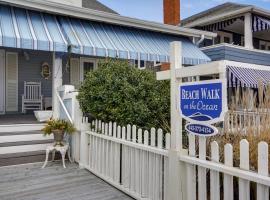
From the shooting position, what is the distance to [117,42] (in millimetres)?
9273

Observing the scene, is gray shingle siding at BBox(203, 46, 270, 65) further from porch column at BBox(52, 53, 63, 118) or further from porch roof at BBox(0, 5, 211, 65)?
porch column at BBox(52, 53, 63, 118)

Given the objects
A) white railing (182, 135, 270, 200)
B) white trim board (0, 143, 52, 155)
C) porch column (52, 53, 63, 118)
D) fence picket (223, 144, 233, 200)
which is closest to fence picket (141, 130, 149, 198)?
white railing (182, 135, 270, 200)

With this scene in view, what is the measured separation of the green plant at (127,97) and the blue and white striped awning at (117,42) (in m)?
2.61

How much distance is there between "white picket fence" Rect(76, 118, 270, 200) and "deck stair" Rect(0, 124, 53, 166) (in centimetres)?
137

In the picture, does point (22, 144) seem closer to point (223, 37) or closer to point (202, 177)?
point (202, 177)

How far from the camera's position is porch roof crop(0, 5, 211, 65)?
287 inches

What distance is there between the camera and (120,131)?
190 inches

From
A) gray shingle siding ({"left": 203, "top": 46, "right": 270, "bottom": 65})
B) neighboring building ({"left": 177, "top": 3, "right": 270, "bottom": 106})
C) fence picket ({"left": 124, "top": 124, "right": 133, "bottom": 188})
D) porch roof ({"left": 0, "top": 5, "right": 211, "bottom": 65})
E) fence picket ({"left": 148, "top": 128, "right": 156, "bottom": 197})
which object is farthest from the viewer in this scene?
gray shingle siding ({"left": 203, "top": 46, "right": 270, "bottom": 65})

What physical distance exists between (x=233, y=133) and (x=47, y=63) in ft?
29.4

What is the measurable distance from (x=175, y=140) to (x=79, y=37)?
5868mm

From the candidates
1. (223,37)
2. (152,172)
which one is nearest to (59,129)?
(152,172)

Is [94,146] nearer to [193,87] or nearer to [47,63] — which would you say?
[193,87]

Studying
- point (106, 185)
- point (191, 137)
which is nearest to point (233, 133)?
point (191, 137)

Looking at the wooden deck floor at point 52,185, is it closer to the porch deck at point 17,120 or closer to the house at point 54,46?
the house at point 54,46
